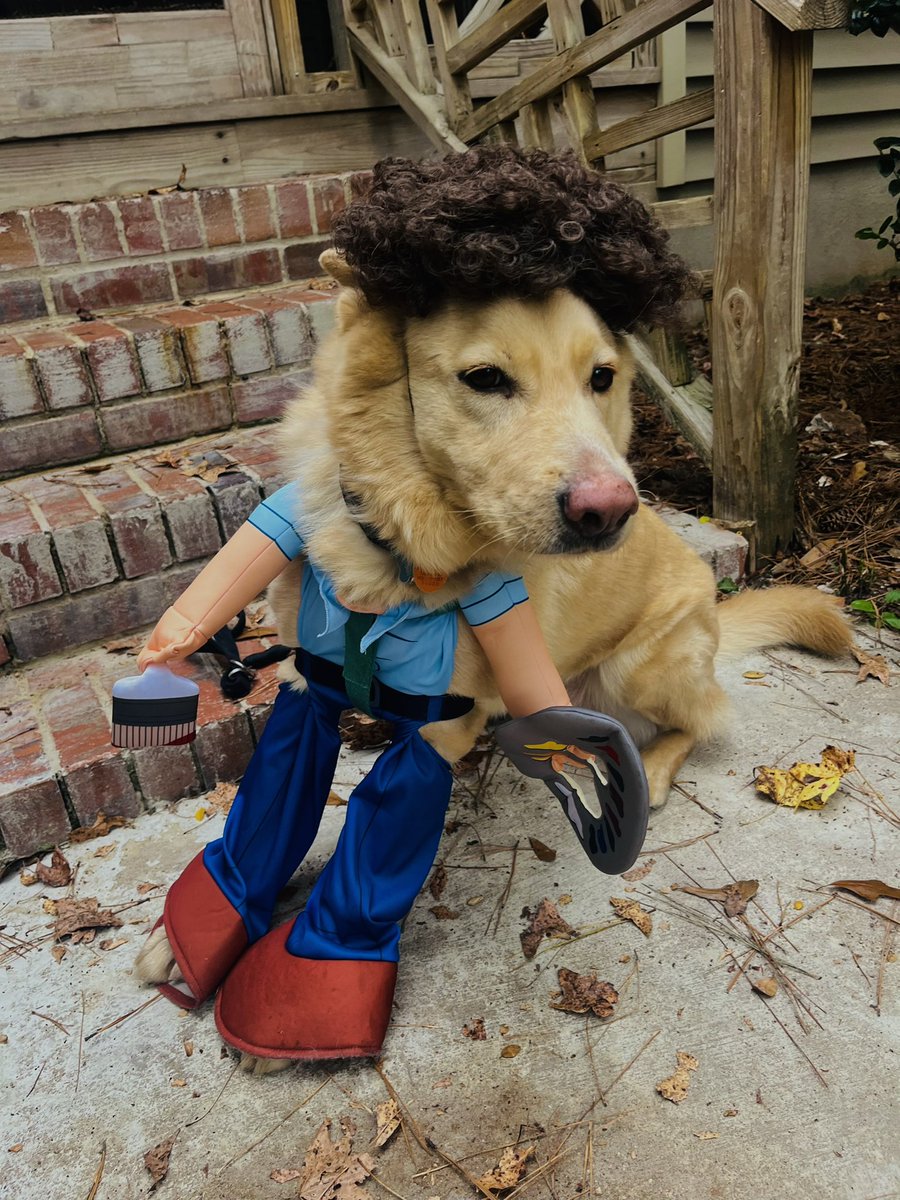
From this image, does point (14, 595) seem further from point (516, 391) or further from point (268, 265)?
point (268, 265)

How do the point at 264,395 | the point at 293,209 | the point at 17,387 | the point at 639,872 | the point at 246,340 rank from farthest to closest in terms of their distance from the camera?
the point at 293,209 < the point at 264,395 < the point at 246,340 < the point at 17,387 < the point at 639,872

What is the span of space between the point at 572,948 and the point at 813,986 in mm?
486

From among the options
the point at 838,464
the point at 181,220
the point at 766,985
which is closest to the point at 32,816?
the point at 766,985

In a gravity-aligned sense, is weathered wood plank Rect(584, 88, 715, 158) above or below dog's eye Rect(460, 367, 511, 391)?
above

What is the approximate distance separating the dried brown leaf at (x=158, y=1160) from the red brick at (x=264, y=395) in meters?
2.52

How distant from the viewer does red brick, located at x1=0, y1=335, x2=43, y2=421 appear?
2.77 metres

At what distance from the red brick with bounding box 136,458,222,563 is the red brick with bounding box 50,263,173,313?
1.30 meters

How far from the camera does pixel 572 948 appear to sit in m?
1.76

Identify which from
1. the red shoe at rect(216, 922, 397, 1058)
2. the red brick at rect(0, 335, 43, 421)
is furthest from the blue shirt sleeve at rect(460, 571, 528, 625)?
the red brick at rect(0, 335, 43, 421)

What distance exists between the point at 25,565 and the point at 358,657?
141cm

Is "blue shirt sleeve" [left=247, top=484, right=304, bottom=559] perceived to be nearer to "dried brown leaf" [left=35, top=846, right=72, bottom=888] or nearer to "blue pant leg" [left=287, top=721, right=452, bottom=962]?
"blue pant leg" [left=287, top=721, right=452, bottom=962]

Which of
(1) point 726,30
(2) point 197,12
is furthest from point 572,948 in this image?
(2) point 197,12

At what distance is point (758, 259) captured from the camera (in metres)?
2.61

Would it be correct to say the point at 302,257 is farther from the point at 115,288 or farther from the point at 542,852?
the point at 542,852
